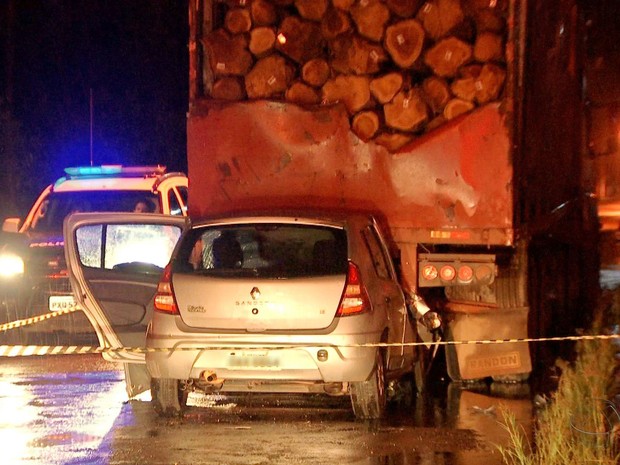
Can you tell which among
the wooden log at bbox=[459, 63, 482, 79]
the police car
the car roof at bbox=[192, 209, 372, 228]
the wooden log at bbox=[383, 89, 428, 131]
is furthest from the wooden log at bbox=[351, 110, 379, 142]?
the police car

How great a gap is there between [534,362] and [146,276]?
4.05 m

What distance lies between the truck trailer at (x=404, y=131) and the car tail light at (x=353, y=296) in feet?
5.22

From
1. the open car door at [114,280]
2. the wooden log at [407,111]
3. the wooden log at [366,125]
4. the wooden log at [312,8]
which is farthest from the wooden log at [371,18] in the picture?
the open car door at [114,280]

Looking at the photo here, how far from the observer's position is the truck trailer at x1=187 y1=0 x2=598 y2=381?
9594 mm

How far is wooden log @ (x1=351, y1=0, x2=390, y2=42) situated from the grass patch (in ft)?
11.1

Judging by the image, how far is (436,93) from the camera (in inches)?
393

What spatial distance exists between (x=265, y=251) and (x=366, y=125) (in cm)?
174

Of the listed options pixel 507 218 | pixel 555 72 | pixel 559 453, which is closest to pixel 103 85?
pixel 555 72

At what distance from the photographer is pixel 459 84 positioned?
9.85m

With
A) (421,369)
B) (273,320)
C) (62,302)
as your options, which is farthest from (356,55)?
(62,302)

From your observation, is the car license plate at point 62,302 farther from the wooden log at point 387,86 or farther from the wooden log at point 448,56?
the wooden log at point 448,56

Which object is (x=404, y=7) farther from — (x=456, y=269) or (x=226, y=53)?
(x=456, y=269)

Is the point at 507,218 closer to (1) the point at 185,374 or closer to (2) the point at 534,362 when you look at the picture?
(2) the point at 534,362

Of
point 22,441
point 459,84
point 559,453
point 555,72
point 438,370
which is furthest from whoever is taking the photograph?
point 555,72
